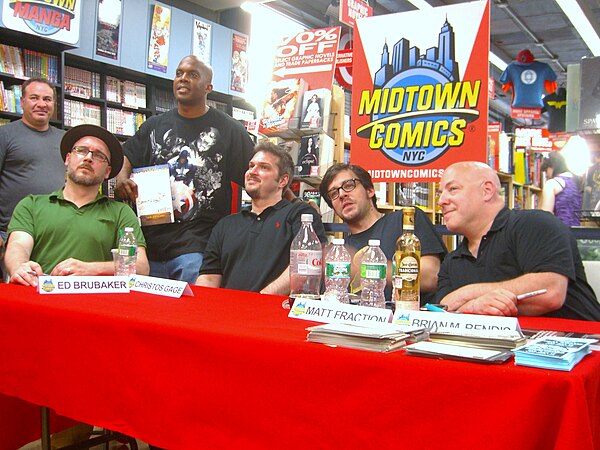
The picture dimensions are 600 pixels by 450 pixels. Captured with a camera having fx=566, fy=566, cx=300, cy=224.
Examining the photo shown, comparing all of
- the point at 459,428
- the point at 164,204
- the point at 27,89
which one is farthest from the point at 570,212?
the point at 459,428

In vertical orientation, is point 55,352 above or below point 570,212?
below

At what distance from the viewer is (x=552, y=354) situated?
0.90 m

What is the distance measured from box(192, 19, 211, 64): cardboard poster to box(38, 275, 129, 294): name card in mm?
5081

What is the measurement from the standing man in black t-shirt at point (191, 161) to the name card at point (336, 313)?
143cm

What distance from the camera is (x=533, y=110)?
10.3 meters

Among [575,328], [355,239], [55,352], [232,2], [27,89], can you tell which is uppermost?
[232,2]

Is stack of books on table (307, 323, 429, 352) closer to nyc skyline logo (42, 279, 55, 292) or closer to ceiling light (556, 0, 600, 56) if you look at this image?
nyc skyline logo (42, 279, 55, 292)

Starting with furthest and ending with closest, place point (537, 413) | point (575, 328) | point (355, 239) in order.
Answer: point (355, 239), point (575, 328), point (537, 413)

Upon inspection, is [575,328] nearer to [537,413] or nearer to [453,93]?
[537,413]

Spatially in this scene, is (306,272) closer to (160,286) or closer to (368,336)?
(160,286)

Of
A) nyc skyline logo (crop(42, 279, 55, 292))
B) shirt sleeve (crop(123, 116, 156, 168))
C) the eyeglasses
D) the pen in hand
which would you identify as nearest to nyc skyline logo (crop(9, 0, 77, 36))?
shirt sleeve (crop(123, 116, 156, 168))

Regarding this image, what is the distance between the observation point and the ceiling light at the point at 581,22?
329 inches

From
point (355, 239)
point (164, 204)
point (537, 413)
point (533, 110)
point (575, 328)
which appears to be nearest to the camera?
point (537, 413)

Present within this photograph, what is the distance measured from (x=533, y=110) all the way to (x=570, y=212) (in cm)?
541
